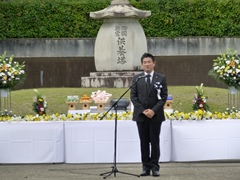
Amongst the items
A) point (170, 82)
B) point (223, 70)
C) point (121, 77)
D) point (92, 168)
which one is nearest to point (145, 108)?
point (92, 168)

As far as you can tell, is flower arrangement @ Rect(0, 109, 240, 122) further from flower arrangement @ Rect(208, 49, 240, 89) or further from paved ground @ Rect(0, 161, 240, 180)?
flower arrangement @ Rect(208, 49, 240, 89)

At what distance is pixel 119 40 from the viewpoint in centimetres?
2341

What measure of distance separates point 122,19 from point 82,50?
779cm

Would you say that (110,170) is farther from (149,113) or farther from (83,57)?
(83,57)

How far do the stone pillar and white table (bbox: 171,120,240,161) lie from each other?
367 inches

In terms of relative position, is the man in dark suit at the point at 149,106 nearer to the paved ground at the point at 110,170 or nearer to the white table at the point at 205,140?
the paved ground at the point at 110,170

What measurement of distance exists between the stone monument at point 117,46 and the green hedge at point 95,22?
768 centimetres

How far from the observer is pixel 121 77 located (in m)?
23.1

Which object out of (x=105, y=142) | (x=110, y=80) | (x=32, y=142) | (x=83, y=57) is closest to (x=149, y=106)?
(x=105, y=142)

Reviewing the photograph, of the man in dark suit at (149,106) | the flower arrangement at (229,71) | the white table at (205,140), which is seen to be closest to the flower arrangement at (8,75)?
the flower arrangement at (229,71)

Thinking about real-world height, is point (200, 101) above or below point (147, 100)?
below

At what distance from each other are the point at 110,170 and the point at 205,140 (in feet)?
6.81

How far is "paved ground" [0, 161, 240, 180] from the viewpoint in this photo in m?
12.3

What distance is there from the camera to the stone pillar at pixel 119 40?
76.5ft
